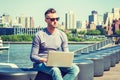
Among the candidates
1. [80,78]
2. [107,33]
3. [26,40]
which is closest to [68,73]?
[80,78]

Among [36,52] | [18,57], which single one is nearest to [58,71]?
[36,52]

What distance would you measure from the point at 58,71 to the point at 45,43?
0.50 metres

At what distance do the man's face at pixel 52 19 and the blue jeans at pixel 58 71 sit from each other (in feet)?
1.88

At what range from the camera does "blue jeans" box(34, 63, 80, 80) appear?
5.54 metres

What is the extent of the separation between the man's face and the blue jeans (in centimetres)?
57

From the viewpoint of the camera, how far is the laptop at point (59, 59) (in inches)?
211

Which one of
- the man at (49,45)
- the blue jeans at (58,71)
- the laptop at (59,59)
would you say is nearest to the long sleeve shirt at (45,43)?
the man at (49,45)

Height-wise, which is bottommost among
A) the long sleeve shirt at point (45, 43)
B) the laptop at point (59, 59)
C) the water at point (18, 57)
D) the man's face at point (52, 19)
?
the water at point (18, 57)

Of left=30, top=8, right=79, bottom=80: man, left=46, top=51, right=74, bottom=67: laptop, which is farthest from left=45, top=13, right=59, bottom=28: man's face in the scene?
left=46, top=51, right=74, bottom=67: laptop

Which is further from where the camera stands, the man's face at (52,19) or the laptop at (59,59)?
the man's face at (52,19)

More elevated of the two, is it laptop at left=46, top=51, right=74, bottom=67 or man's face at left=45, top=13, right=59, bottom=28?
man's face at left=45, top=13, right=59, bottom=28

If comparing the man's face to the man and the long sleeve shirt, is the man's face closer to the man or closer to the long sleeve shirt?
the man

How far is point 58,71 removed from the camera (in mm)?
5566

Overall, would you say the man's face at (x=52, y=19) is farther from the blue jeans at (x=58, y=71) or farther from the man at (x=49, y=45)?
the blue jeans at (x=58, y=71)
